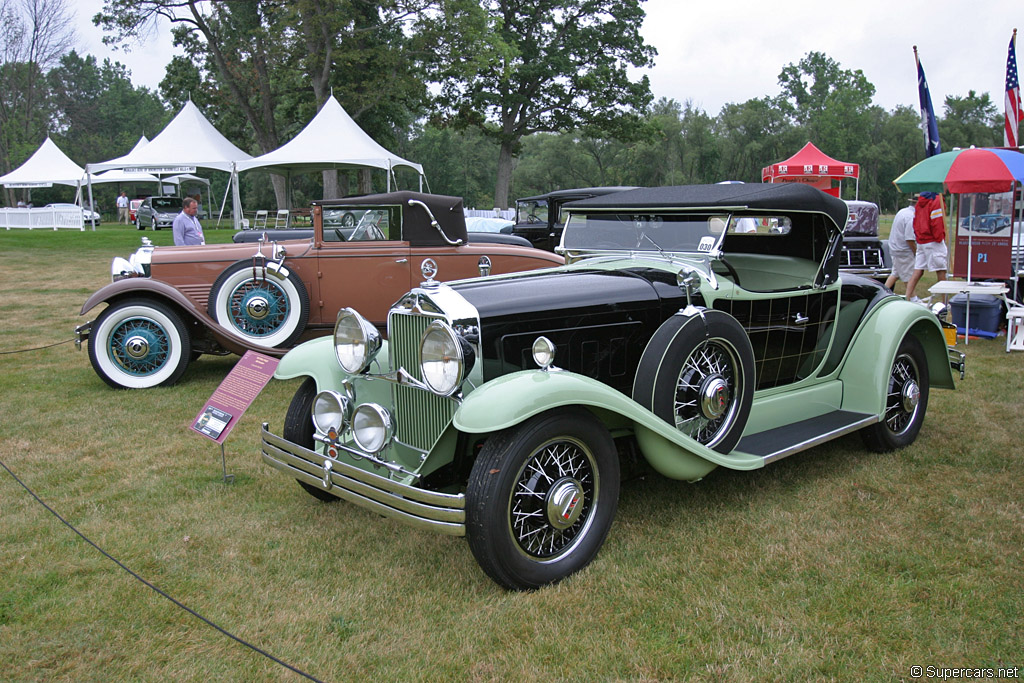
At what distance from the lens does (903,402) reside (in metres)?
4.86

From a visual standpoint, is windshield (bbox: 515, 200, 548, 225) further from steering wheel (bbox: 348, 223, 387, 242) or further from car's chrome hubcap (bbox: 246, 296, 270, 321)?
car's chrome hubcap (bbox: 246, 296, 270, 321)

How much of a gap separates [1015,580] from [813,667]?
122 centimetres

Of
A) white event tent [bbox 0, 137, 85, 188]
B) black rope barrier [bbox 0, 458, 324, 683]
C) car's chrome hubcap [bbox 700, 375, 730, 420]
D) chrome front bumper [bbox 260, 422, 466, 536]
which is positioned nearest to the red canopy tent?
car's chrome hubcap [bbox 700, 375, 730, 420]

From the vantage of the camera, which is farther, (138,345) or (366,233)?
(366,233)

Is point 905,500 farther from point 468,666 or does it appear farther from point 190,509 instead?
point 190,509

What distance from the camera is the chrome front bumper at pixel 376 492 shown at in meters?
2.84

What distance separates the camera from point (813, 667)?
2.57m

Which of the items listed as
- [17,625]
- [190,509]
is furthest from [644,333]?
[17,625]

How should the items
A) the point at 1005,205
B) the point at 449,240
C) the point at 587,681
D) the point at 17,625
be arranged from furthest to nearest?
1. the point at 1005,205
2. the point at 449,240
3. the point at 17,625
4. the point at 587,681

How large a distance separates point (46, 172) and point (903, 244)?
116 feet

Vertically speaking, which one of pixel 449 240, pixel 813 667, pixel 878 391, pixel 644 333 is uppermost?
pixel 449 240

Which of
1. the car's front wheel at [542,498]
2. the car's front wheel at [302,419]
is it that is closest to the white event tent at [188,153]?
the car's front wheel at [302,419]

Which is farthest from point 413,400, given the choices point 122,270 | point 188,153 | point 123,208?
point 123,208

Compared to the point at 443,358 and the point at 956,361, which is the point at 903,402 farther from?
the point at 443,358
